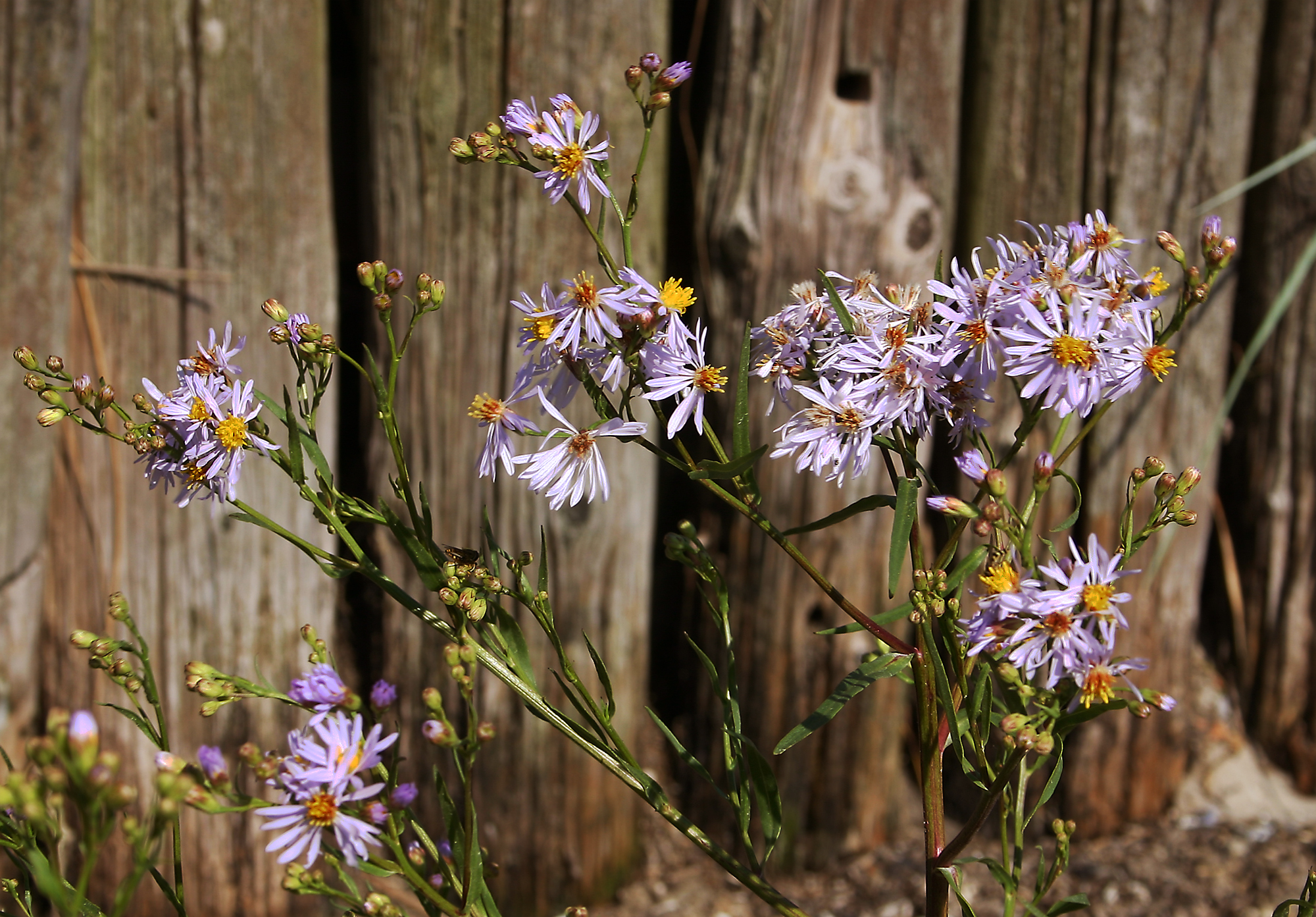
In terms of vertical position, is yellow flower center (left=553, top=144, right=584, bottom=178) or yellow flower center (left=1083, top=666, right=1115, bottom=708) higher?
yellow flower center (left=553, top=144, right=584, bottom=178)

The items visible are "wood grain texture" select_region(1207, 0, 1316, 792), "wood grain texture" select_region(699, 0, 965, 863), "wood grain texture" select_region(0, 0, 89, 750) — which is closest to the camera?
"wood grain texture" select_region(0, 0, 89, 750)

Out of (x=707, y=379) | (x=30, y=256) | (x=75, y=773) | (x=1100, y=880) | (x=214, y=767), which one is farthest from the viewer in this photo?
(x=1100, y=880)

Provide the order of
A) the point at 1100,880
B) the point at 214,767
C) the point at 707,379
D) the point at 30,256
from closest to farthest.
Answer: the point at 214,767 → the point at 707,379 → the point at 30,256 → the point at 1100,880

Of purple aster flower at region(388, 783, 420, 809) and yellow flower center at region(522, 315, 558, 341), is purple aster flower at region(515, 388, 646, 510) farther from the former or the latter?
purple aster flower at region(388, 783, 420, 809)

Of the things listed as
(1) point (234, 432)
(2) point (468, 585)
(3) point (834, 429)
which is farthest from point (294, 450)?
(3) point (834, 429)

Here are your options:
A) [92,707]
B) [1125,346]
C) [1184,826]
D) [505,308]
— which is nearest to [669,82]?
[1125,346]

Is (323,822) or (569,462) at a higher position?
(569,462)

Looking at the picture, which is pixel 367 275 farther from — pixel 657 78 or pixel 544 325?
pixel 657 78

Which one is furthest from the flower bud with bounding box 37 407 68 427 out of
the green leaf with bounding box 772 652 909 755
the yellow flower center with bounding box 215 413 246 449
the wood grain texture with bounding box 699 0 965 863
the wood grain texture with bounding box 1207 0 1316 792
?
the wood grain texture with bounding box 1207 0 1316 792
